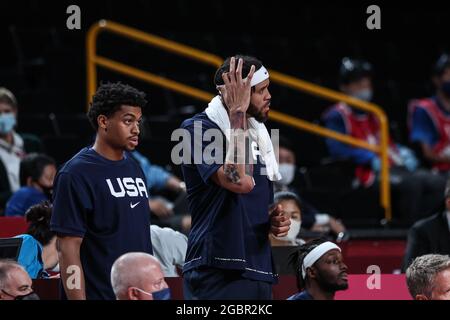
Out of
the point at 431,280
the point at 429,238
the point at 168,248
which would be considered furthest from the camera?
the point at 429,238

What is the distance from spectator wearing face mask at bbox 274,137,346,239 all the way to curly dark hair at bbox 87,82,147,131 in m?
2.41

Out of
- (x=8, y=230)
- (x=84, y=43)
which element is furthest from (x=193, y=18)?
(x=8, y=230)

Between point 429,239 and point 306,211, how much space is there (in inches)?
48.5

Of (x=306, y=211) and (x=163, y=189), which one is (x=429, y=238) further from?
(x=163, y=189)

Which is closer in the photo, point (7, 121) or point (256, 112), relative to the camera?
point (256, 112)

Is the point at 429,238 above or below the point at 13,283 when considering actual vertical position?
below

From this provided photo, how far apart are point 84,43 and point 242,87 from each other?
5633 millimetres

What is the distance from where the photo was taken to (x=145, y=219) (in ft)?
16.6

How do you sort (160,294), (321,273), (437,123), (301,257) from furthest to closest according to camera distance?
(437,123)
(301,257)
(321,273)
(160,294)

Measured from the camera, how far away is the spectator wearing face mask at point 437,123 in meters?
9.92

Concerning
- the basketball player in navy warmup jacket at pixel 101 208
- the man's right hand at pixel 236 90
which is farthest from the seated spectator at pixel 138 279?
the man's right hand at pixel 236 90

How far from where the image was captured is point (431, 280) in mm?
5254

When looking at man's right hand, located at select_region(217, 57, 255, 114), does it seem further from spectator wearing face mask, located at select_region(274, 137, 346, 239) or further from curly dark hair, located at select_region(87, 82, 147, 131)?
spectator wearing face mask, located at select_region(274, 137, 346, 239)

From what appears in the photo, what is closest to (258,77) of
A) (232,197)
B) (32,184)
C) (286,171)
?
(232,197)
